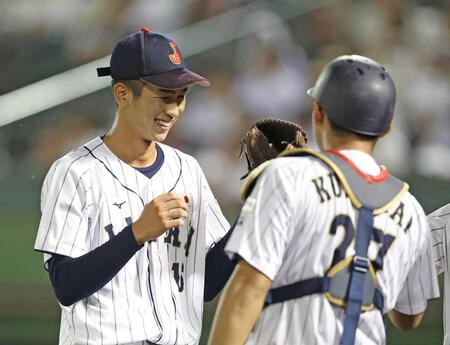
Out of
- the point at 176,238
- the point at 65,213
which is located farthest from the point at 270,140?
the point at 65,213

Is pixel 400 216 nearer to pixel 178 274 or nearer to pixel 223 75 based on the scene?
pixel 178 274

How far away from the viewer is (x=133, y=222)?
9.30 feet

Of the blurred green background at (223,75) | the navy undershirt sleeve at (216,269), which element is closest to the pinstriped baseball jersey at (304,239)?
the navy undershirt sleeve at (216,269)

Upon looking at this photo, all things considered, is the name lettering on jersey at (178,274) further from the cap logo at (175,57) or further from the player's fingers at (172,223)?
the cap logo at (175,57)

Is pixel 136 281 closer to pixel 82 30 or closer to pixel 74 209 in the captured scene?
pixel 74 209

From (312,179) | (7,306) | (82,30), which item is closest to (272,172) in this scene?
(312,179)

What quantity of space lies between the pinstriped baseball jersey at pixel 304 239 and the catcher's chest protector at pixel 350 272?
0.05 ft

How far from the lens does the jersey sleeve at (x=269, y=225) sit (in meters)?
2.30

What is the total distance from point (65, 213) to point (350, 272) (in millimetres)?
915

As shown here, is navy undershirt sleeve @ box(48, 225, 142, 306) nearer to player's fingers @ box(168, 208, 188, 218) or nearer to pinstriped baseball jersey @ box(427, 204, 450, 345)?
player's fingers @ box(168, 208, 188, 218)

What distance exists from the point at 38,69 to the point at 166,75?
4.07 meters

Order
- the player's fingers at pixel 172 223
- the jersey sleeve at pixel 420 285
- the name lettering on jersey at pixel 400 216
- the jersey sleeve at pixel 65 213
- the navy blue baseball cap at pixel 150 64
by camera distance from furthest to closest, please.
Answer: the navy blue baseball cap at pixel 150 64
the jersey sleeve at pixel 65 213
the player's fingers at pixel 172 223
the jersey sleeve at pixel 420 285
the name lettering on jersey at pixel 400 216

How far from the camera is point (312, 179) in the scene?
2.33 meters

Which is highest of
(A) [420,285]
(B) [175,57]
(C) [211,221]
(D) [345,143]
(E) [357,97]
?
(B) [175,57]
